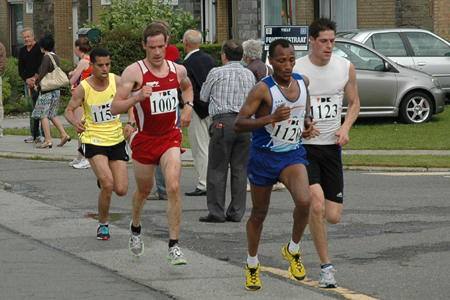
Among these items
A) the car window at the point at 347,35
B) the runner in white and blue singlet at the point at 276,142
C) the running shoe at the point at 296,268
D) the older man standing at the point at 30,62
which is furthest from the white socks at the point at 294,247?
the car window at the point at 347,35

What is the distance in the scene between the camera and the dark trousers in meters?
9.15

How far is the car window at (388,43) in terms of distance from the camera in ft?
65.1

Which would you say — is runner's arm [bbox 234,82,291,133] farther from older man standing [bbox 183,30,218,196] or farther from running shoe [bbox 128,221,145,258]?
older man standing [bbox 183,30,218,196]

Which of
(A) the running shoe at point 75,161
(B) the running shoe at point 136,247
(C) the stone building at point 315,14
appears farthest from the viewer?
(C) the stone building at point 315,14

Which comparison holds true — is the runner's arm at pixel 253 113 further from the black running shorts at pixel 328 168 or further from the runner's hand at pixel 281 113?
the black running shorts at pixel 328 168

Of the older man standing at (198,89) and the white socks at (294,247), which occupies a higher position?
the older man standing at (198,89)

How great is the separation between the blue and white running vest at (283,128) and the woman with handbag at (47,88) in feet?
32.3

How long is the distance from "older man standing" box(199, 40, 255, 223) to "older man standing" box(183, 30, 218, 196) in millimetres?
990

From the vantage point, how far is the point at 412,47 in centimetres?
2020

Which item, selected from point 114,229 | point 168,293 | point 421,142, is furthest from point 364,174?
point 168,293

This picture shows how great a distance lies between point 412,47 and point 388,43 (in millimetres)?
665

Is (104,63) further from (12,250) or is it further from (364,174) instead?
(364,174)

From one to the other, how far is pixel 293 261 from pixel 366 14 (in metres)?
21.2

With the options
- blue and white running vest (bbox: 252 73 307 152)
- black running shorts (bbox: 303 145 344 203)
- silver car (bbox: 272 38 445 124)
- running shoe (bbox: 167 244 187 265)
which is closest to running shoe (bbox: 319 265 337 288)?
black running shorts (bbox: 303 145 344 203)
